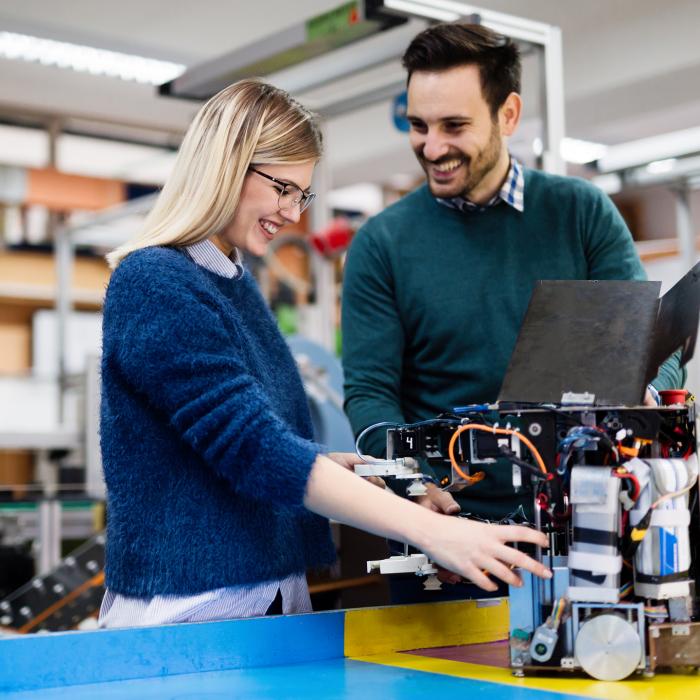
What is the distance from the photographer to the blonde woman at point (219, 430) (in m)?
1.26

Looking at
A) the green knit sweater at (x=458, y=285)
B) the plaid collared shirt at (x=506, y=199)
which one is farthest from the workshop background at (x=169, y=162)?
the plaid collared shirt at (x=506, y=199)

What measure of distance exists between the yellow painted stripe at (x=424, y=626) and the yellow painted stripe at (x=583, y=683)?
0.21 ft

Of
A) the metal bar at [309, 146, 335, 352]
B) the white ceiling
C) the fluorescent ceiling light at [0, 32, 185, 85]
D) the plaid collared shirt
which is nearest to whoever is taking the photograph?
the plaid collared shirt

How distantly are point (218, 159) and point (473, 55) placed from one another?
31.0 inches

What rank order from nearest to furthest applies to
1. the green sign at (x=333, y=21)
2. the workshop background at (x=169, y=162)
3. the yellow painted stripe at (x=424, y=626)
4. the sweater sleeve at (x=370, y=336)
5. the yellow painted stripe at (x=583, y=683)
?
the yellow painted stripe at (x=583, y=683)
the yellow painted stripe at (x=424, y=626)
the sweater sleeve at (x=370, y=336)
the green sign at (x=333, y=21)
the workshop background at (x=169, y=162)

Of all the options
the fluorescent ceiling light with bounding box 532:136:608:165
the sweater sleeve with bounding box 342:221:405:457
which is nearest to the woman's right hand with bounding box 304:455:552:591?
the sweater sleeve with bounding box 342:221:405:457

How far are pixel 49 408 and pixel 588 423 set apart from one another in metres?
6.08

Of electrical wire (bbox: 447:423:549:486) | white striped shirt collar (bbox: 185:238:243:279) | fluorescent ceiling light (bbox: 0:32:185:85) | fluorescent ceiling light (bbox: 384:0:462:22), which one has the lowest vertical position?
electrical wire (bbox: 447:423:549:486)

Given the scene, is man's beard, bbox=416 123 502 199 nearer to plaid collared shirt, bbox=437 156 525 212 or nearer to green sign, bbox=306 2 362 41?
plaid collared shirt, bbox=437 156 525 212

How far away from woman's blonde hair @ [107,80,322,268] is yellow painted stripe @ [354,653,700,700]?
0.61 metres

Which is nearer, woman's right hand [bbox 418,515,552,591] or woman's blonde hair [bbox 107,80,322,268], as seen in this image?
woman's right hand [bbox 418,515,552,591]

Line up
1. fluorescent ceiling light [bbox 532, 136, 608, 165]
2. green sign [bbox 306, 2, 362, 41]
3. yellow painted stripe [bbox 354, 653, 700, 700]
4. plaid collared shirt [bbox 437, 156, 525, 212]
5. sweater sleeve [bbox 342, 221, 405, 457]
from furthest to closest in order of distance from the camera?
fluorescent ceiling light [bbox 532, 136, 608, 165] < green sign [bbox 306, 2, 362, 41] < plaid collared shirt [bbox 437, 156, 525, 212] < sweater sleeve [bbox 342, 221, 405, 457] < yellow painted stripe [bbox 354, 653, 700, 700]

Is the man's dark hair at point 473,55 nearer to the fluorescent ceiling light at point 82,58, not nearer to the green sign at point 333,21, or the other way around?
the green sign at point 333,21

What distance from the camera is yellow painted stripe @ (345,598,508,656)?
4.62 ft
